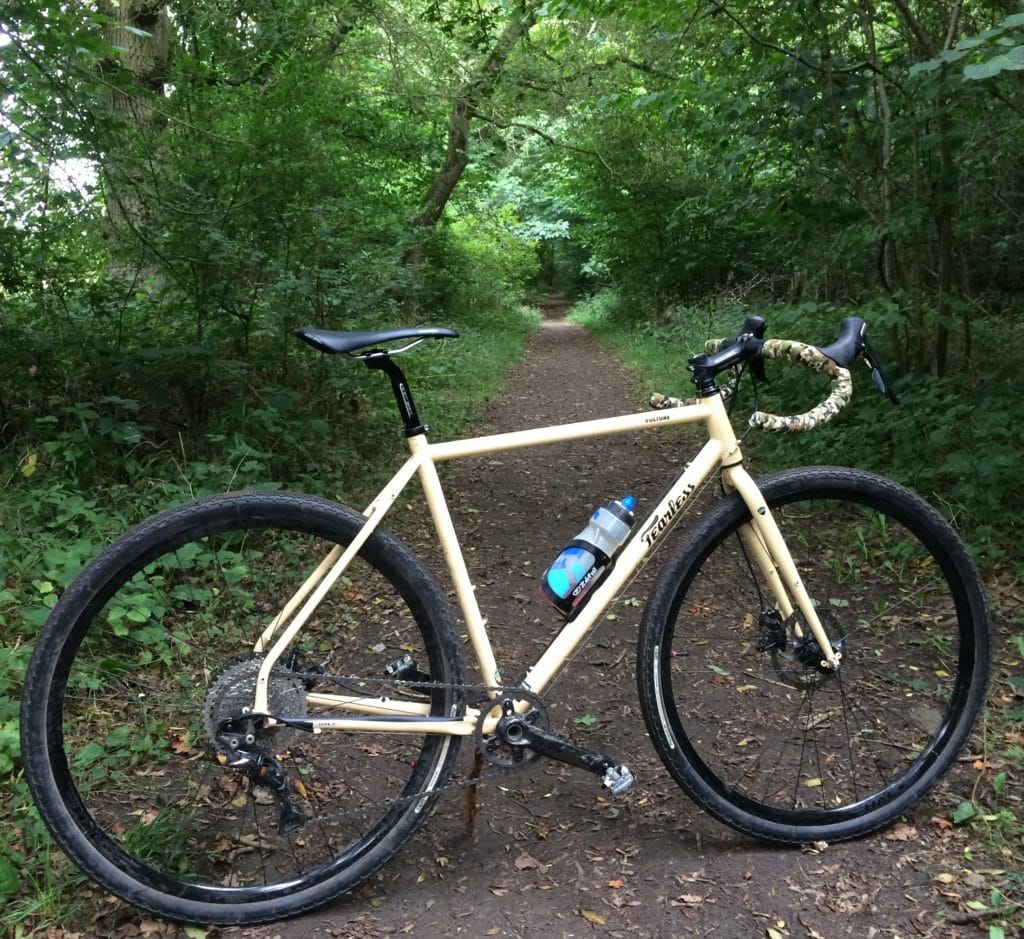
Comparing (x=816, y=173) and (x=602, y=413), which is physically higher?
(x=816, y=173)

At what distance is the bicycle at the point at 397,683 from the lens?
5.99ft

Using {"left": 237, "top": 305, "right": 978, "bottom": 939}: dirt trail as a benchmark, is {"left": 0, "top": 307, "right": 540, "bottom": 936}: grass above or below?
above

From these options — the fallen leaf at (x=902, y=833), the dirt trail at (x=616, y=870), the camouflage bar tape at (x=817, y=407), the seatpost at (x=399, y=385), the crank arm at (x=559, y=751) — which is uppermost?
the seatpost at (x=399, y=385)

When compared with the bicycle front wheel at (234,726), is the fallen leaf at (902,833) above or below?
below

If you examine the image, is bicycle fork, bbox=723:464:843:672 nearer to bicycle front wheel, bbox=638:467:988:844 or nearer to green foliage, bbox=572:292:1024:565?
bicycle front wheel, bbox=638:467:988:844

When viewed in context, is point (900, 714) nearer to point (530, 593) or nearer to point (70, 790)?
point (530, 593)

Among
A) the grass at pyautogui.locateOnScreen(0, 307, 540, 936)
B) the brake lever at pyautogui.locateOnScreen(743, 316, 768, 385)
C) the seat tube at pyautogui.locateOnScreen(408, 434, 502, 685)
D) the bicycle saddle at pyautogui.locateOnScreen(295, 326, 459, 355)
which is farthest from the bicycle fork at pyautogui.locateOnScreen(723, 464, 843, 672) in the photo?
the grass at pyautogui.locateOnScreen(0, 307, 540, 936)

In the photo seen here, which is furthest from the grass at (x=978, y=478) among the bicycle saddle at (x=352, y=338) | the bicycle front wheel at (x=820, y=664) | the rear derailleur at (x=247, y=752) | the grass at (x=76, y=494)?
the grass at (x=76, y=494)

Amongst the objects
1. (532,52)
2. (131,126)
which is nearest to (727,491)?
(131,126)

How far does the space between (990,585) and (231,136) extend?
4784mm

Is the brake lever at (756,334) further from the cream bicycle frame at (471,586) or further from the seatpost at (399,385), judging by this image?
the seatpost at (399,385)

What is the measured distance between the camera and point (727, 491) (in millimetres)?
2078

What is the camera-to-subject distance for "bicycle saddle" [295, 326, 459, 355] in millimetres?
1843

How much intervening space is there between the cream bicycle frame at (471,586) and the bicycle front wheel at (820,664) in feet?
0.18
